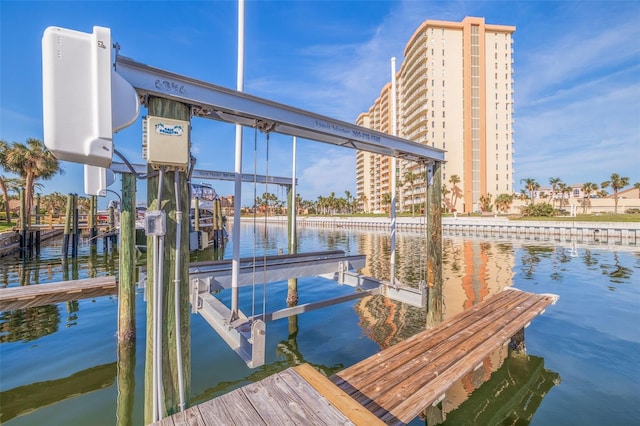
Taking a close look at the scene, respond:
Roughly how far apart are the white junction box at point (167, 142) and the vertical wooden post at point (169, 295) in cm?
21

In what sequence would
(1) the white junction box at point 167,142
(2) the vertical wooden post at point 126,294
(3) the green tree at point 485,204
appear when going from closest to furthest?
(1) the white junction box at point 167,142, (2) the vertical wooden post at point 126,294, (3) the green tree at point 485,204

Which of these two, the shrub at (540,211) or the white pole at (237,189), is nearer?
the white pole at (237,189)

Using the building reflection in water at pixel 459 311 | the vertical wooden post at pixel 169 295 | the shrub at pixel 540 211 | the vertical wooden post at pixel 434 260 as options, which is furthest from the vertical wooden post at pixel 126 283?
the shrub at pixel 540 211

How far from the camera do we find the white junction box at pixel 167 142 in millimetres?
2648

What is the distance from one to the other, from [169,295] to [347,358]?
4.61m

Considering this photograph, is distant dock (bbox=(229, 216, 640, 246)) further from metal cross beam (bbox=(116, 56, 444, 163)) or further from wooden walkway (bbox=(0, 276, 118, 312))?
wooden walkway (bbox=(0, 276, 118, 312))

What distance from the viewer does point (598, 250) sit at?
21938mm

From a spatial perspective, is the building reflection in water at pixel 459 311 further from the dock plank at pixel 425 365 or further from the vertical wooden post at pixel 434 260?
the vertical wooden post at pixel 434 260

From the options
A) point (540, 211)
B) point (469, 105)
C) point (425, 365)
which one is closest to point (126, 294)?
point (425, 365)

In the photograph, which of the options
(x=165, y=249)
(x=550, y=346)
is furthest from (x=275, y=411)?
(x=550, y=346)

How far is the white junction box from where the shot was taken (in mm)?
2648

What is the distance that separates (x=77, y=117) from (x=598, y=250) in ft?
104

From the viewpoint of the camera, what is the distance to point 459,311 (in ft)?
29.7

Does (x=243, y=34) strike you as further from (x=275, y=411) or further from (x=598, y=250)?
(x=598, y=250)
